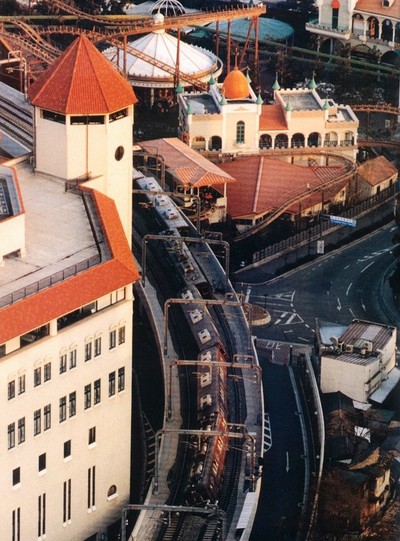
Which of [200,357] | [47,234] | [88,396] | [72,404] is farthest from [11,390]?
[200,357]

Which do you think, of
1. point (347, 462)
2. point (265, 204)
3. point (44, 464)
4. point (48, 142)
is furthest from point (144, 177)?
point (44, 464)

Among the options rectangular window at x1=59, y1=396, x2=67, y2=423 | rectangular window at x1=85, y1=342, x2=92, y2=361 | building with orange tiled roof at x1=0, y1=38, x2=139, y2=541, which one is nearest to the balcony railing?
building with orange tiled roof at x1=0, y1=38, x2=139, y2=541

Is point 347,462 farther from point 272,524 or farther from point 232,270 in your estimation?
point 232,270

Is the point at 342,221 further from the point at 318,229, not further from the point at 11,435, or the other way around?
the point at 11,435

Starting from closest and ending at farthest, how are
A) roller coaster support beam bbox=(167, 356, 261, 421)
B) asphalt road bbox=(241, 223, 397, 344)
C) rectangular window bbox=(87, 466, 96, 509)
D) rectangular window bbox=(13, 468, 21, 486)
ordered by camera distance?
1. rectangular window bbox=(13, 468, 21, 486)
2. rectangular window bbox=(87, 466, 96, 509)
3. roller coaster support beam bbox=(167, 356, 261, 421)
4. asphalt road bbox=(241, 223, 397, 344)

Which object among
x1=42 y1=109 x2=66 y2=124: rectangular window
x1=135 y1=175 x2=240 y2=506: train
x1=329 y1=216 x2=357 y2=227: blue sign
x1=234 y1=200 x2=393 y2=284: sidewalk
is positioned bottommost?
x1=234 y1=200 x2=393 y2=284: sidewalk

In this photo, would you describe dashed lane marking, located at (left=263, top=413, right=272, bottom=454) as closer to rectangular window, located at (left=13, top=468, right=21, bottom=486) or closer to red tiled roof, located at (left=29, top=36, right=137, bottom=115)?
rectangular window, located at (left=13, top=468, right=21, bottom=486)

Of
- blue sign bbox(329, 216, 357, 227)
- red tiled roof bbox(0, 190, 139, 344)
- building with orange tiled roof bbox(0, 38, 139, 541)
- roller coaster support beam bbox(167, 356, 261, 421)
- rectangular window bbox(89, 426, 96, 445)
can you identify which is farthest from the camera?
blue sign bbox(329, 216, 357, 227)

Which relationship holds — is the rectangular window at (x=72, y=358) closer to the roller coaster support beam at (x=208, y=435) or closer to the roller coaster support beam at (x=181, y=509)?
the roller coaster support beam at (x=208, y=435)
